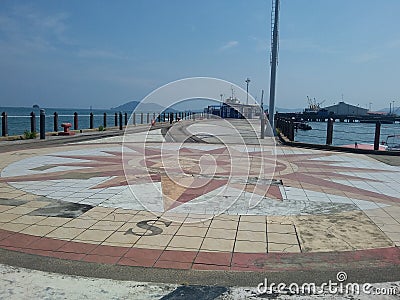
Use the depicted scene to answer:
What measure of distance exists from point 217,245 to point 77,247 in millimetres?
1558

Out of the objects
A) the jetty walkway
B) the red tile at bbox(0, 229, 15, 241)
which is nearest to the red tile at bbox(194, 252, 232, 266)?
the jetty walkway

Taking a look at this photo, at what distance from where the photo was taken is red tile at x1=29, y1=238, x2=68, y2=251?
4293 mm

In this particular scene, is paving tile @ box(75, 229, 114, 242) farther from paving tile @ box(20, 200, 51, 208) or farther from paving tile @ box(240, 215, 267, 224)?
paving tile @ box(240, 215, 267, 224)

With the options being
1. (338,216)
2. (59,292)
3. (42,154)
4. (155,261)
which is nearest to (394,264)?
(338,216)

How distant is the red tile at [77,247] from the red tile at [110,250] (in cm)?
7

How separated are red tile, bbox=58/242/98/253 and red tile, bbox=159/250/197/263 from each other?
82 cm

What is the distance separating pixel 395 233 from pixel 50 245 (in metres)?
4.17

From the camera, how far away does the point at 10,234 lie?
467 centimetres

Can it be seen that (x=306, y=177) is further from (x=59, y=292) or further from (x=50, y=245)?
(x=59, y=292)

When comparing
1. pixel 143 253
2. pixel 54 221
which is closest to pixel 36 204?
→ pixel 54 221

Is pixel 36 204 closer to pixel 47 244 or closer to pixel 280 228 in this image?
pixel 47 244

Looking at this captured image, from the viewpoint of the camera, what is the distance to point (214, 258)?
4094 millimetres

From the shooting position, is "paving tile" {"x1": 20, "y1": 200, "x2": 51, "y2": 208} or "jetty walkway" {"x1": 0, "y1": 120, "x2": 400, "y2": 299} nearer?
"jetty walkway" {"x1": 0, "y1": 120, "x2": 400, "y2": 299}

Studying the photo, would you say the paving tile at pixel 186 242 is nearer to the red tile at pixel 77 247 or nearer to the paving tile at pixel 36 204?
the red tile at pixel 77 247
